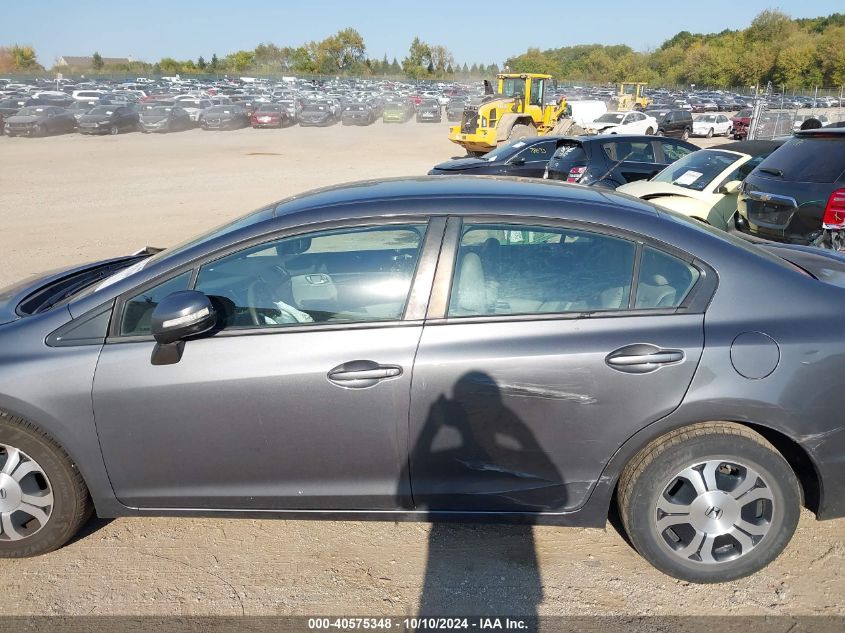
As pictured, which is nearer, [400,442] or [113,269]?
[400,442]

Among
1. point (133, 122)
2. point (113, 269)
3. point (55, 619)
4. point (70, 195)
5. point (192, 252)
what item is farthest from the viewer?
point (133, 122)

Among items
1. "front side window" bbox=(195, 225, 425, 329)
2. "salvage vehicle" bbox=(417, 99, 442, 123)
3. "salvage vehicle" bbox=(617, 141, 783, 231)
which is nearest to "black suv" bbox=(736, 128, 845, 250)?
"salvage vehicle" bbox=(617, 141, 783, 231)

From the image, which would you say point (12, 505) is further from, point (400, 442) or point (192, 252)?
point (400, 442)

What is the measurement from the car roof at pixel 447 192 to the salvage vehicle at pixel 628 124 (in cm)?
2900

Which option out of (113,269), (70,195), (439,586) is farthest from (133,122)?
(439,586)

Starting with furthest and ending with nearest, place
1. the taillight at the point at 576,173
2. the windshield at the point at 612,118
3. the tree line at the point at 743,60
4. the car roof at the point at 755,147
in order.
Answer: the tree line at the point at 743,60, the windshield at the point at 612,118, the taillight at the point at 576,173, the car roof at the point at 755,147

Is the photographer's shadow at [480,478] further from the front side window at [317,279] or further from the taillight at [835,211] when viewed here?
the taillight at [835,211]

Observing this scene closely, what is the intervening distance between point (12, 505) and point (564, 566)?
2.38m

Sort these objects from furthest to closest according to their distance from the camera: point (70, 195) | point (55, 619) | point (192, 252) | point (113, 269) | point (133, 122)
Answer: point (133, 122) → point (70, 195) → point (113, 269) → point (192, 252) → point (55, 619)

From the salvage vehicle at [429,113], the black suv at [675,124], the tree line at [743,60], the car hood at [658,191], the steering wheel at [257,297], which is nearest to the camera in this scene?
the steering wheel at [257,297]

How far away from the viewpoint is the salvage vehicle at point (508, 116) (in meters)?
22.2

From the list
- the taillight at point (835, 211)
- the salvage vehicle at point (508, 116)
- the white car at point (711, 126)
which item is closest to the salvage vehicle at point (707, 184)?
the taillight at point (835, 211)

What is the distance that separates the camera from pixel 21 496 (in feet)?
9.57

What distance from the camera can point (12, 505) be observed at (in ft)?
9.61
